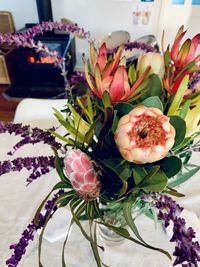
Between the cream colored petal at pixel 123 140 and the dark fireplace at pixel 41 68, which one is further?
Result: the dark fireplace at pixel 41 68

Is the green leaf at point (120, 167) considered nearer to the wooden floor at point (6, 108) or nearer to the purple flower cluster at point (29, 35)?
the purple flower cluster at point (29, 35)

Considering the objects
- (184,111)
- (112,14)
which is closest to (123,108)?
(184,111)

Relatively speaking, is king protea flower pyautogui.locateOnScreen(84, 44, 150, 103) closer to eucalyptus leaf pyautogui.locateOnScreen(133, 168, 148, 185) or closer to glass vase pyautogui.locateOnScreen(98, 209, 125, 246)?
eucalyptus leaf pyautogui.locateOnScreen(133, 168, 148, 185)

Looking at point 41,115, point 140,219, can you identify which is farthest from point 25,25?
point 140,219

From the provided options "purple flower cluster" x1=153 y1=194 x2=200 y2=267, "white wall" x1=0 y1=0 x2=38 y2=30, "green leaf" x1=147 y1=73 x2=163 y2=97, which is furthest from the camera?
"white wall" x1=0 y1=0 x2=38 y2=30

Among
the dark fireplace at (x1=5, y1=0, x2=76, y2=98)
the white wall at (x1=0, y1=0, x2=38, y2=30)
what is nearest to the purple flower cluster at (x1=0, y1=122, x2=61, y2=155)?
the dark fireplace at (x1=5, y1=0, x2=76, y2=98)

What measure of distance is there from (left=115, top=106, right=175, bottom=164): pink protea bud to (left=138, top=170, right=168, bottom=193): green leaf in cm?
4

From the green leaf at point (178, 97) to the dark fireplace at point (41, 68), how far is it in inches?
89.4

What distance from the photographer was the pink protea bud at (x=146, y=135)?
13.5 inches

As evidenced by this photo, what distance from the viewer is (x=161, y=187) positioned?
37 cm

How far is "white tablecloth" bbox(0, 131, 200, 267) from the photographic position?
0.61 m

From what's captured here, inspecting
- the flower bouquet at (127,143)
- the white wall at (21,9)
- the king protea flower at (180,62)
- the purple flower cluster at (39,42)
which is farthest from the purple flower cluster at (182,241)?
the white wall at (21,9)

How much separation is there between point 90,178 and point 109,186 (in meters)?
0.07

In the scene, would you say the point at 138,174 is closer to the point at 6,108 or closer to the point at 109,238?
the point at 109,238
